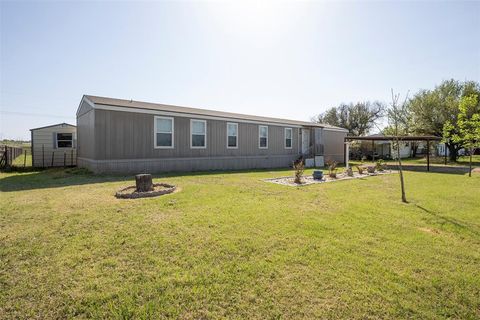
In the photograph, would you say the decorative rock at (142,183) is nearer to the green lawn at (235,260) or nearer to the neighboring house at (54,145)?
the green lawn at (235,260)

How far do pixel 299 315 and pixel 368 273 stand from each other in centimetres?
116

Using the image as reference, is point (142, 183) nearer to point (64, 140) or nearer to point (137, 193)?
point (137, 193)

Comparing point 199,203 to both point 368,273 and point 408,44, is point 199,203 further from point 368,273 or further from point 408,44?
point 408,44

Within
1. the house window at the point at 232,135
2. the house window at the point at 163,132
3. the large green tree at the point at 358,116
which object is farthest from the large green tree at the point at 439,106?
the house window at the point at 163,132

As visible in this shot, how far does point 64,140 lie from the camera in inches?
607

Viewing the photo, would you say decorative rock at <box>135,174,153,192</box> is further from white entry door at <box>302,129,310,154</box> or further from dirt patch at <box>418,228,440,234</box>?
white entry door at <box>302,129,310,154</box>

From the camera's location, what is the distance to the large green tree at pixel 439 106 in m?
21.7

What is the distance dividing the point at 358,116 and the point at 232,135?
28.9 metres

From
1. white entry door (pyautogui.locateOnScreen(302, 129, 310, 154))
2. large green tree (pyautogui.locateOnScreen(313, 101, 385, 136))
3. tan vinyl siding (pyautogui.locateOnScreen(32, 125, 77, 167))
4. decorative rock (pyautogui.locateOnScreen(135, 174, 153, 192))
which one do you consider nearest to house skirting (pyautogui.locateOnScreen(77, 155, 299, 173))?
white entry door (pyautogui.locateOnScreen(302, 129, 310, 154))

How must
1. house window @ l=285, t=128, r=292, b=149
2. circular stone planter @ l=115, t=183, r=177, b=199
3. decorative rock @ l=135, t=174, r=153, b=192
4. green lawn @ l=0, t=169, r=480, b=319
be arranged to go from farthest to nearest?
1. house window @ l=285, t=128, r=292, b=149
2. decorative rock @ l=135, t=174, r=153, b=192
3. circular stone planter @ l=115, t=183, r=177, b=199
4. green lawn @ l=0, t=169, r=480, b=319

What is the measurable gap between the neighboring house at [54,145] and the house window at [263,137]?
39.5ft

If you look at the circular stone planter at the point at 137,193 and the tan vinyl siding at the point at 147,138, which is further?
the tan vinyl siding at the point at 147,138

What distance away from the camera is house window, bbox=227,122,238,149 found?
1434 centimetres

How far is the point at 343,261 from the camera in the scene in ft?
9.93
